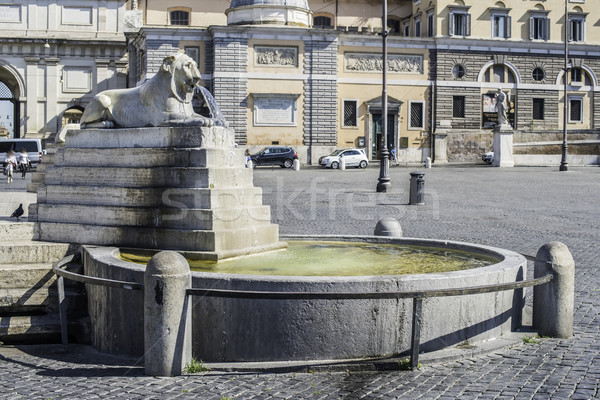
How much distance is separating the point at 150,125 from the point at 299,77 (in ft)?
122

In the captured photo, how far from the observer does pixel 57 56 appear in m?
48.3

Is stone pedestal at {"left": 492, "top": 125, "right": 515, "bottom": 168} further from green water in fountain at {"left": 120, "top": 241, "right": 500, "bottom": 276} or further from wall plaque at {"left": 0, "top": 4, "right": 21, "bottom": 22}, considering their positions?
green water in fountain at {"left": 120, "top": 241, "right": 500, "bottom": 276}

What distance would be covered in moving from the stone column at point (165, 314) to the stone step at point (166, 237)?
1.73 meters

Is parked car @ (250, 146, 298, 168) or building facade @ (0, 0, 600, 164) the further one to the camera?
building facade @ (0, 0, 600, 164)

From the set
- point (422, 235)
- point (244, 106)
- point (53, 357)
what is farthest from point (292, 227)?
point (244, 106)

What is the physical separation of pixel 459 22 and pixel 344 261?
4255cm

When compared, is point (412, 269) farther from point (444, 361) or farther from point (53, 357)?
point (53, 357)

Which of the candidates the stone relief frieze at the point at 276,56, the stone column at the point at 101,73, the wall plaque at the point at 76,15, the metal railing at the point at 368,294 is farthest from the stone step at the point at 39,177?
the wall plaque at the point at 76,15

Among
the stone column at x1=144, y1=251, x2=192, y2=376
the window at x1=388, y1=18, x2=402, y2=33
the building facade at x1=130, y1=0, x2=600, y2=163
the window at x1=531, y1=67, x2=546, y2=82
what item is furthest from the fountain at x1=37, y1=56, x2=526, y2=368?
the window at x1=388, y1=18, x2=402, y2=33

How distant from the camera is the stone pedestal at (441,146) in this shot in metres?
46.7

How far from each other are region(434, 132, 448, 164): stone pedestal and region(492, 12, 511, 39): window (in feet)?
25.0

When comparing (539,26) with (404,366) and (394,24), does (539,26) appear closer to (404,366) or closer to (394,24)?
(394,24)

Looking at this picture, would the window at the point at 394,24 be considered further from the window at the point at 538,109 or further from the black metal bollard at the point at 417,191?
the black metal bollard at the point at 417,191

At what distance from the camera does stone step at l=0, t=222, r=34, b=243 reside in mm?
7996
